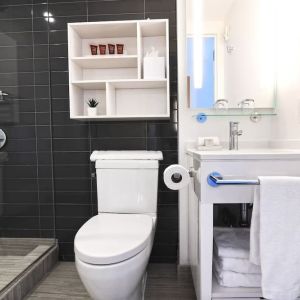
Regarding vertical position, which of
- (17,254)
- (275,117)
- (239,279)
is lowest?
(17,254)

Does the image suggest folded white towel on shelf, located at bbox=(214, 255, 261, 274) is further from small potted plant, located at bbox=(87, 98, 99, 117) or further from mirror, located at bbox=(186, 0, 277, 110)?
small potted plant, located at bbox=(87, 98, 99, 117)

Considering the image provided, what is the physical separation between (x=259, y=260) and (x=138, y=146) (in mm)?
1082

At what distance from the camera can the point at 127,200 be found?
171cm

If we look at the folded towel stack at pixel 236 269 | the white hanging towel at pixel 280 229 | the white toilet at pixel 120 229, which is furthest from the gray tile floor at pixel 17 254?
the white hanging towel at pixel 280 229

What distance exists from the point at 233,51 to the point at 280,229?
45.9 inches

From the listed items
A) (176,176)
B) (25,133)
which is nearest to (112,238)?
(176,176)

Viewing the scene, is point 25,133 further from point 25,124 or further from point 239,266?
point 239,266

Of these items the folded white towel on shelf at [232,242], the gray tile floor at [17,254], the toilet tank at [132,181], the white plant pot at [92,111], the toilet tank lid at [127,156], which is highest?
the white plant pot at [92,111]

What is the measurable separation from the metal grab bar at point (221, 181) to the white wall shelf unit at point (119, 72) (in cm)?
71

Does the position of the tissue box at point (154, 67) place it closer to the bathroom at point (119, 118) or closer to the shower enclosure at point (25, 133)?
the bathroom at point (119, 118)

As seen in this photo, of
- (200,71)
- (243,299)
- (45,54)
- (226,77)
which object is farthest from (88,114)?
(243,299)

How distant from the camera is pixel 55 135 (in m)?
1.96

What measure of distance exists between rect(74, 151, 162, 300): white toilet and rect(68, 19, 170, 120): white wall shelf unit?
1.09ft

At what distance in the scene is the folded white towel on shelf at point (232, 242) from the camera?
125 centimetres
